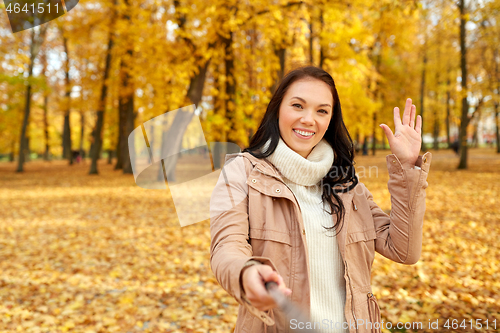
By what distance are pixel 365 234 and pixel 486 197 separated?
9786 mm

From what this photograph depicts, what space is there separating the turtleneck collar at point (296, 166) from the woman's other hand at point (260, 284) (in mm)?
615

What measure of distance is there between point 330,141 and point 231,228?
0.81 meters

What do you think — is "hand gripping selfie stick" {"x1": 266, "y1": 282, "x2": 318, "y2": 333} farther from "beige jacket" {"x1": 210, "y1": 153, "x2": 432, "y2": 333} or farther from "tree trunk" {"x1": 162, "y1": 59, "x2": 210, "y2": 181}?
"tree trunk" {"x1": 162, "y1": 59, "x2": 210, "y2": 181}

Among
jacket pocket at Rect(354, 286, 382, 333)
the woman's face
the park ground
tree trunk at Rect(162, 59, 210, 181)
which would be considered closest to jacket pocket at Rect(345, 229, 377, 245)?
jacket pocket at Rect(354, 286, 382, 333)

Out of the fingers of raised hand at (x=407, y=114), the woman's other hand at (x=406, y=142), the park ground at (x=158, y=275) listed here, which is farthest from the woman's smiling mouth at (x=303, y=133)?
the park ground at (x=158, y=275)

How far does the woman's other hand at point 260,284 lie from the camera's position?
105 cm

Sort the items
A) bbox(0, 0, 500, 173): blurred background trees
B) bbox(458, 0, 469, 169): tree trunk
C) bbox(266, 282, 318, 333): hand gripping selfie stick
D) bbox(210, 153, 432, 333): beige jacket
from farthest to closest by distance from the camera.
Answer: bbox(458, 0, 469, 169): tree trunk, bbox(0, 0, 500, 173): blurred background trees, bbox(210, 153, 432, 333): beige jacket, bbox(266, 282, 318, 333): hand gripping selfie stick

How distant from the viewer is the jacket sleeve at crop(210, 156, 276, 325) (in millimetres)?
1197

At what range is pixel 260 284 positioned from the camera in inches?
42.6

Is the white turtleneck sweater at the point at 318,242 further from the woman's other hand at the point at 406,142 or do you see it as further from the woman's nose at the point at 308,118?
the woman's other hand at the point at 406,142

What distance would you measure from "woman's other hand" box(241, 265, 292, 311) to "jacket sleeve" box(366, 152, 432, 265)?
2.82 ft

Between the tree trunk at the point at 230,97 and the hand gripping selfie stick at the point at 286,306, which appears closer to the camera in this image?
the hand gripping selfie stick at the point at 286,306

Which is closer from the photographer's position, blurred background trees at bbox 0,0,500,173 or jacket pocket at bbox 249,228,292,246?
jacket pocket at bbox 249,228,292,246

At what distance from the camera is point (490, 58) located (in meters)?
19.1
